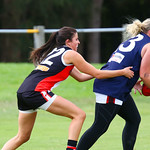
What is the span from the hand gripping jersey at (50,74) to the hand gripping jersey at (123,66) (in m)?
0.41

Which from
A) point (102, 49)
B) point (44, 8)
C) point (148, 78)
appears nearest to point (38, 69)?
point (148, 78)

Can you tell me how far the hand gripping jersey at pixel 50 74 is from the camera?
554 cm

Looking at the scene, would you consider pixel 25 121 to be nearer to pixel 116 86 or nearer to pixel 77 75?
pixel 77 75

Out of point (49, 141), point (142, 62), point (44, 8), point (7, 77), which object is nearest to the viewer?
point (142, 62)

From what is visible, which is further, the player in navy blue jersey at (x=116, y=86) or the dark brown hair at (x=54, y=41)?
the dark brown hair at (x=54, y=41)

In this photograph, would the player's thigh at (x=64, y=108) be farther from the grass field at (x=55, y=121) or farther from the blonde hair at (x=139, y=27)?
the grass field at (x=55, y=121)

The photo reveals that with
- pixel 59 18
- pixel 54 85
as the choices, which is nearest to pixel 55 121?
pixel 54 85

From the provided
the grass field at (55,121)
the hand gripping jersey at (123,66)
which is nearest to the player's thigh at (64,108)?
the hand gripping jersey at (123,66)

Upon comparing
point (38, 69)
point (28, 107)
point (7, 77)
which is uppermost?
point (38, 69)

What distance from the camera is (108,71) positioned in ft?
18.0

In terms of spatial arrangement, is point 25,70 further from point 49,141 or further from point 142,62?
point 142,62

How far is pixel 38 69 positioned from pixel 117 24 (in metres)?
22.2

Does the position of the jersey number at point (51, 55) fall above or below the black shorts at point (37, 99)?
above

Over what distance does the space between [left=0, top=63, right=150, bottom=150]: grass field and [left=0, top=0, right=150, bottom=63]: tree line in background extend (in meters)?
8.53
